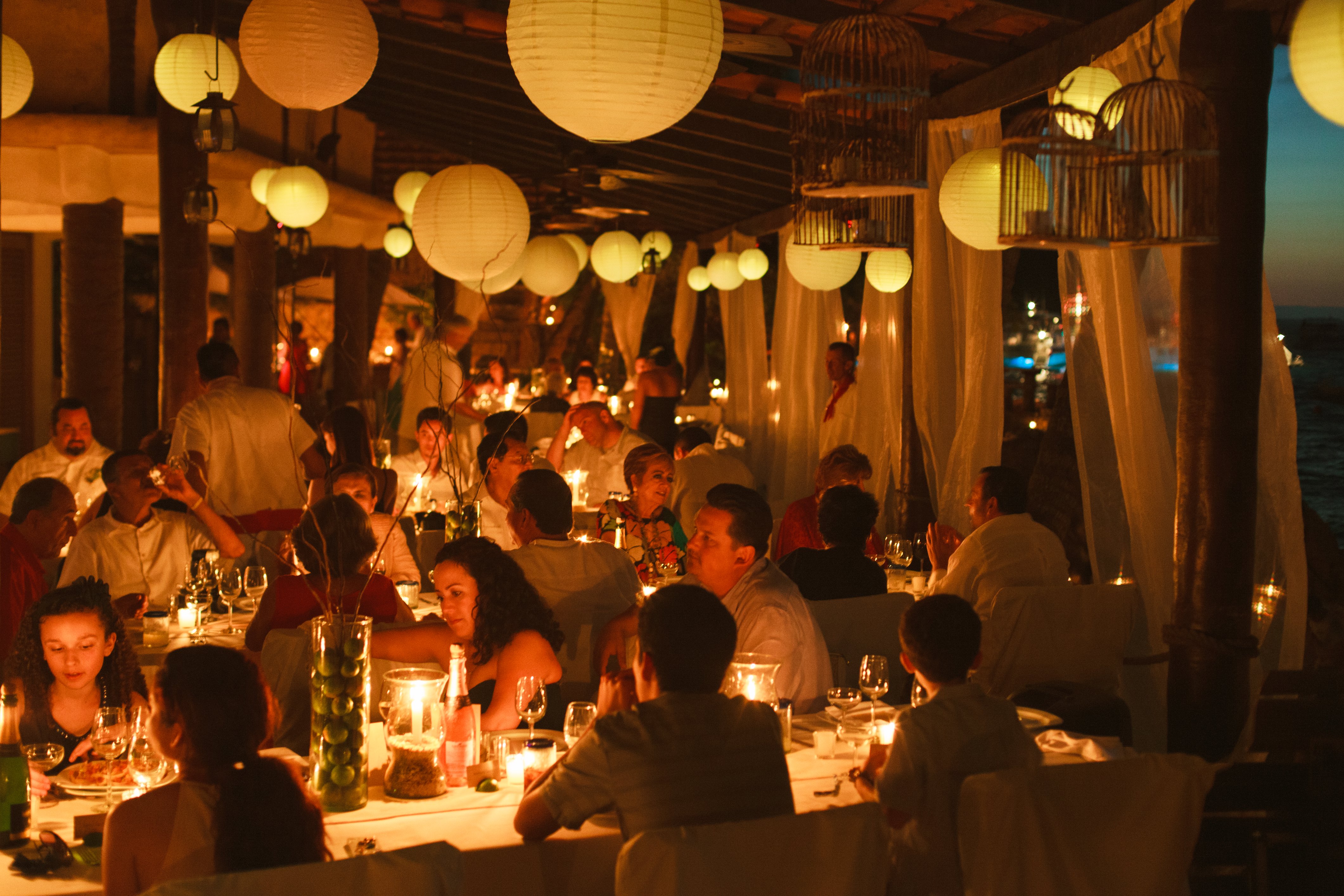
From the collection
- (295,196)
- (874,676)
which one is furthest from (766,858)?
(295,196)

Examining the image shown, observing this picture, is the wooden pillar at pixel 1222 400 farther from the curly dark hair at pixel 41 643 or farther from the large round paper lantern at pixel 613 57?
the curly dark hair at pixel 41 643

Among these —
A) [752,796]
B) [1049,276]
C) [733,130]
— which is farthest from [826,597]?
[1049,276]

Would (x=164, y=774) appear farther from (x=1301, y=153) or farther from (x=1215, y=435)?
(x=1301, y=153)

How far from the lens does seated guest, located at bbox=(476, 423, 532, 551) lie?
5.59m

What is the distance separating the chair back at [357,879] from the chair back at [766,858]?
0.91 feet

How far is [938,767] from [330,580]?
172 centimetres

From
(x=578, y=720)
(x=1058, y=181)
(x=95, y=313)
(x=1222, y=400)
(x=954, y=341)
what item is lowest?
(x=578, y=720)

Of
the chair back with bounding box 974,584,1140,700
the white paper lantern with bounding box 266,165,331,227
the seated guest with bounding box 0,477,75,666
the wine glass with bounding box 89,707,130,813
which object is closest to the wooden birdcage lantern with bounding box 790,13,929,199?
the chair back with bounding box 974,584,1140,700

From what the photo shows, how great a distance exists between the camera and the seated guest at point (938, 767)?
238 centimetres

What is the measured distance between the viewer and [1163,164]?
10.0ft

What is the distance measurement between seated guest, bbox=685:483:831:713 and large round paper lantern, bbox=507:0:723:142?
1237 millimetres

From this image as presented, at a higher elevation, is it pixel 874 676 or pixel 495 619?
pixel 495 619

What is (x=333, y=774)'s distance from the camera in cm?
250

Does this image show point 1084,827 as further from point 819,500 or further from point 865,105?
point 819,500
